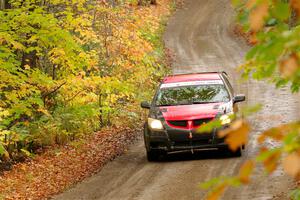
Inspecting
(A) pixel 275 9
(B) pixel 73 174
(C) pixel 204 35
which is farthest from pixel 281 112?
(C) pixel 204 35

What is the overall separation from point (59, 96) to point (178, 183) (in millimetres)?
6815

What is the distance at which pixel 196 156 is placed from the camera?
46.3ft

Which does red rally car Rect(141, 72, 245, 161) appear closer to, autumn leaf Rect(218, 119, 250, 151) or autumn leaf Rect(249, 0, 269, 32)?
autumn leaf Rect(218, 119, 250, 151)

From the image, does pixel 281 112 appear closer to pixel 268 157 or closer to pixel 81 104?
pixel 81 104

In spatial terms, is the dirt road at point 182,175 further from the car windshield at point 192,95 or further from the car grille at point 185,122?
the car windshield at point 192,95

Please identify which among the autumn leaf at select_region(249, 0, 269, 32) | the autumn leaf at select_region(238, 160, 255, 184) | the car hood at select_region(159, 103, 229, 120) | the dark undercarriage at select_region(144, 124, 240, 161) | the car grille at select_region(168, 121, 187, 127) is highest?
the autumn leaf at select_region(249, 0, 269, 32)

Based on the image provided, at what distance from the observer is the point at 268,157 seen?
2.18 m

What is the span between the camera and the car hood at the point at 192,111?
13281mm

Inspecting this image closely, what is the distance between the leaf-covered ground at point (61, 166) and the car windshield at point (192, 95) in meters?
1.93

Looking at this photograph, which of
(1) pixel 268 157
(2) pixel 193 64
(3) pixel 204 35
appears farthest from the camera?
(3) pixel 204 35

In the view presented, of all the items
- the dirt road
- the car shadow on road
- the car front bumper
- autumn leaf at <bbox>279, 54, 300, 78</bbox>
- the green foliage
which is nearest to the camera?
autumn leaf at <bbox>279, 54, 300, 78</bbox>

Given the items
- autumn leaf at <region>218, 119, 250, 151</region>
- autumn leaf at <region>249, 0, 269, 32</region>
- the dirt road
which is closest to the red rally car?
the dirt road

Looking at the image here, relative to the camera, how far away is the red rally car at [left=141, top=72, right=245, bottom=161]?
1325 cm

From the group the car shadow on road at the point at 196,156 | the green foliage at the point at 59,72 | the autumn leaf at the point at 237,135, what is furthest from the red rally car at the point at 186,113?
the autumn leaf at the point at 237,135
